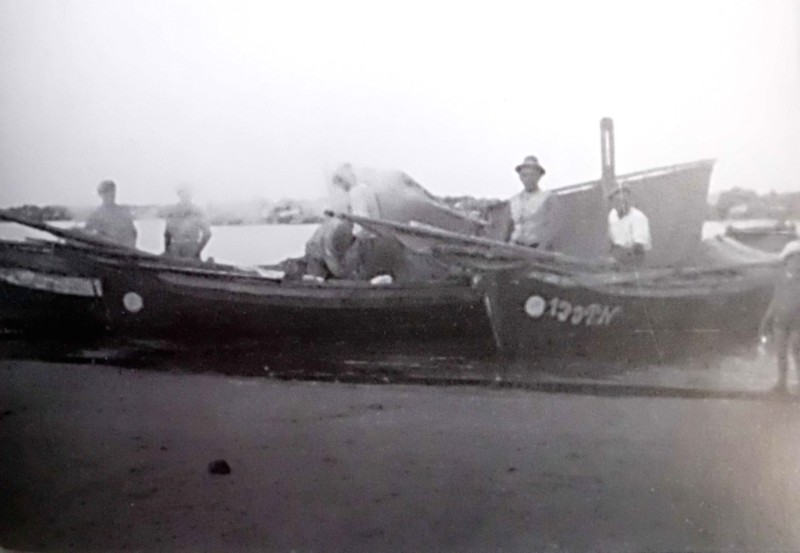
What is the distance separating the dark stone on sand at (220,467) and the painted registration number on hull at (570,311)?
0.86 m

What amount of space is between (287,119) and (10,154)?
2.54ft

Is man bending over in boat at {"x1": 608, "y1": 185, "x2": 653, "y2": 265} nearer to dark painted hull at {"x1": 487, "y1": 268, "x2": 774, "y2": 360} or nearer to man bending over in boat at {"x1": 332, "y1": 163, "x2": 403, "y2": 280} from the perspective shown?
dark painted hull at {"x1": 487, "y1": 268, "x2": 774, "y2": 360}

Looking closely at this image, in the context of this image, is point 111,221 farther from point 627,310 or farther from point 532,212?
point 627,310

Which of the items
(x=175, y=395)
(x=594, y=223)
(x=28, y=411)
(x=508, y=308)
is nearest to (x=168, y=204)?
(x=175, y=395)

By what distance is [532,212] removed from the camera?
1.98 metres

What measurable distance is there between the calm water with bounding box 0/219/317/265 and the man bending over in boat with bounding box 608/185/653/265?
28.5 inches

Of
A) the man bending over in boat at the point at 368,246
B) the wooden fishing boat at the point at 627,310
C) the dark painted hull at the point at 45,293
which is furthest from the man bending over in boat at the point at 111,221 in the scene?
the wooden fishing boat at the point at 627,310

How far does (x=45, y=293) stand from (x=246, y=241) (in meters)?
0.58

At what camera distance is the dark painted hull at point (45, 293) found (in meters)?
2.17

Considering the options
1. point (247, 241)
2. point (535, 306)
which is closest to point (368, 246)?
point (247, 241)

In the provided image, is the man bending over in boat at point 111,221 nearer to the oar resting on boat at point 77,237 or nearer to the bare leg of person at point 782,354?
the oar resting on boat at point 77,237

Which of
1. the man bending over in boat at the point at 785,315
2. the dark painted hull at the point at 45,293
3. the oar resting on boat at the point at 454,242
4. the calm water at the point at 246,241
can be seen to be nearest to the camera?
the man bending over in boat at the point at 785,315

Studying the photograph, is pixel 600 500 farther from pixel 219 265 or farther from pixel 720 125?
pixel 219 265

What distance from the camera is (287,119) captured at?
2.11 metres
